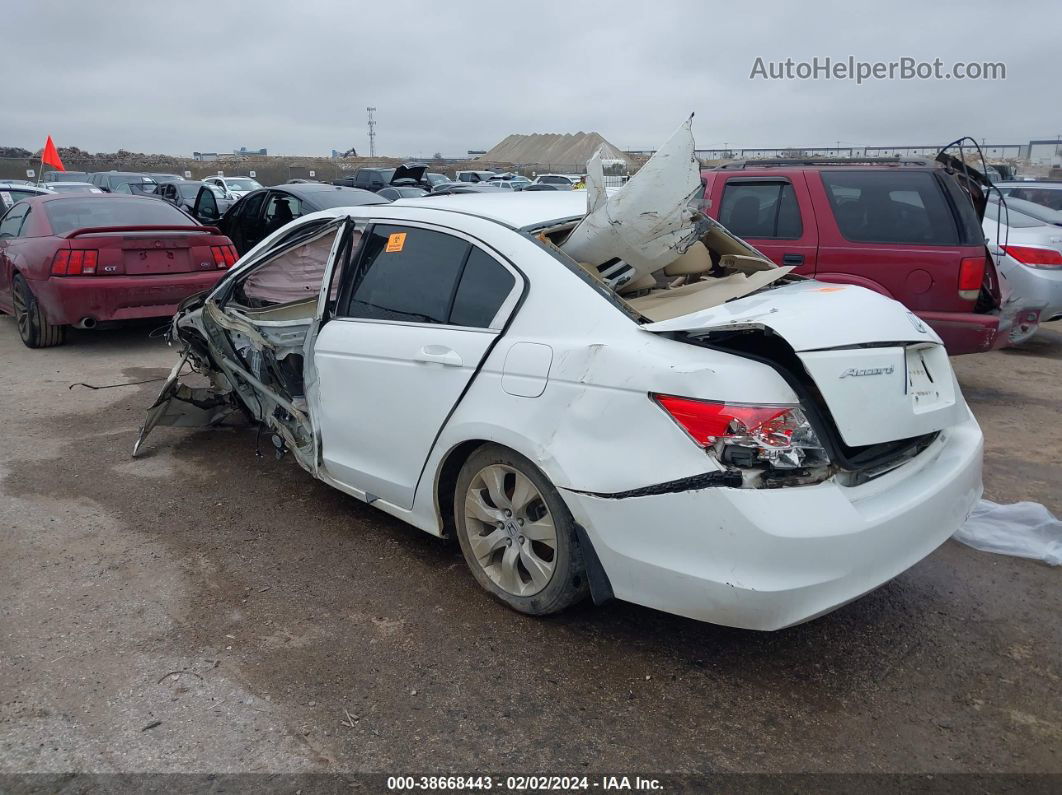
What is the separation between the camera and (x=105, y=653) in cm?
317

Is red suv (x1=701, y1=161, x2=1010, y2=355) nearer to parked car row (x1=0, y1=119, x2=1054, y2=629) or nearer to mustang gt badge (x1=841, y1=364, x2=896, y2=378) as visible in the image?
parked car row (x1=0, y1=119, x2=1054, y2=629)

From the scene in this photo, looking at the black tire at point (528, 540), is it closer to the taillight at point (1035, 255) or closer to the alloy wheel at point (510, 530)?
the alloy wheel at point (510, 530)

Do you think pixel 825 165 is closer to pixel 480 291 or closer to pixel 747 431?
pixel 480 291

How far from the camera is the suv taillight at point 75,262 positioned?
7582 millimetres

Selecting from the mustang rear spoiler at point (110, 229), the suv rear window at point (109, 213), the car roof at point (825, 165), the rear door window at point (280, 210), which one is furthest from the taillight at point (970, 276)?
the rear door window at point (280, 210)

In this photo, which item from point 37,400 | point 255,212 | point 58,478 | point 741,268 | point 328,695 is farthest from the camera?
point 255,212

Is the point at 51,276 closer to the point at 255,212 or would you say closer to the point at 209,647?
the point at 255,212

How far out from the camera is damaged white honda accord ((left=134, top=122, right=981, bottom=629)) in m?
2.63

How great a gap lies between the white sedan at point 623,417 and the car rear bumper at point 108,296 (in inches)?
169

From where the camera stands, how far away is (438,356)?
3418mm

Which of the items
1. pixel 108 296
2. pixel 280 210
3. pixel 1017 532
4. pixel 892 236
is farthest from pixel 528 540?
pixel 280 210

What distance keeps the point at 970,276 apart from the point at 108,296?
729 centimetres

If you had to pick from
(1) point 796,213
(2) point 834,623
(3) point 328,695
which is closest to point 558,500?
(3) point 328,695

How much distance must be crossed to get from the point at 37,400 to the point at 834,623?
6133 mm
